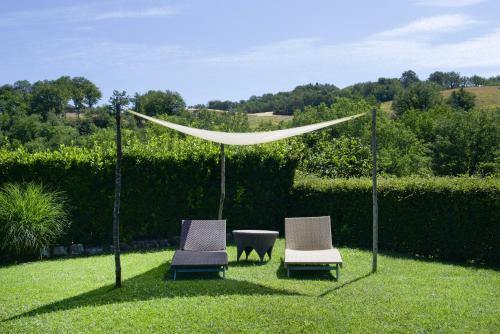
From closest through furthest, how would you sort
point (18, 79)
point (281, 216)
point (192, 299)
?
point (192, 299) → point (281, 216) → point (18, 79)

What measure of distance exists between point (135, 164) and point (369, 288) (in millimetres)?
6965

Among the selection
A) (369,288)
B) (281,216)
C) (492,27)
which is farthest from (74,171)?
(492,27)

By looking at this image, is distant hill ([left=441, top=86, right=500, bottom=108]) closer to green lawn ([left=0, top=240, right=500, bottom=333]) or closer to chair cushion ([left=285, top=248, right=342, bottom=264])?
chair cushion ([left=285, top=248, right=342, bottom=264])

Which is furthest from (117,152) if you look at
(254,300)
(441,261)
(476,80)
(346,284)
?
(476,80)

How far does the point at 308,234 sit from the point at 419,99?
5587 centimetres

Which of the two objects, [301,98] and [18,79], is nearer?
[301,98]

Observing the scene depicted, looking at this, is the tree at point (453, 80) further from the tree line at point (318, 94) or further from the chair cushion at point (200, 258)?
the chair cushion at point (200, 258)

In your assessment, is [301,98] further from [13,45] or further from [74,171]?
[74,171]

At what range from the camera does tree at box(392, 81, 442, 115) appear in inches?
2377

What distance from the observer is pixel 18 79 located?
7156 cm

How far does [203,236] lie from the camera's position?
9.77m

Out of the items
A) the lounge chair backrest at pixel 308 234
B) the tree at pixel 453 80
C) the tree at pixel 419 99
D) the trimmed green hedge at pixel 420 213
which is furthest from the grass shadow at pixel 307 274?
the tree at pixel 453 80

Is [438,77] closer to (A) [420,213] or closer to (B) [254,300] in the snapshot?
(A) [420,213]

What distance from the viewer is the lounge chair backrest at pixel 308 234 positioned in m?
9.91
